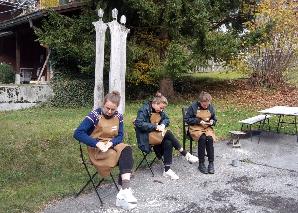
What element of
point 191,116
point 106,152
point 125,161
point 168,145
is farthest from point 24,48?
point 125,161

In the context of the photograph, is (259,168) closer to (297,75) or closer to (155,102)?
(155,102)

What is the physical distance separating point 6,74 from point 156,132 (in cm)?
1337

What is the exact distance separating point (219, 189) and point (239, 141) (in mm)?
3481

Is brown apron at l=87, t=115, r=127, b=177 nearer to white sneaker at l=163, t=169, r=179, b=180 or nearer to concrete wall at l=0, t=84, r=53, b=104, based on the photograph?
white sneaker at l=163, t=169, r=179, b=180

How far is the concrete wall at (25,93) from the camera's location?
1459 centimetres

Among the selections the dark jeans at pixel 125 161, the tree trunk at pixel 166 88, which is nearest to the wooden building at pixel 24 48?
the tree trunk at pixel 166 88

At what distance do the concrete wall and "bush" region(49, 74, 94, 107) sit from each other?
34cm

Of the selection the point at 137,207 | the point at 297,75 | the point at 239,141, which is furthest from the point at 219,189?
the point at 297,75

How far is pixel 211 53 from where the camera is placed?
46.6ft

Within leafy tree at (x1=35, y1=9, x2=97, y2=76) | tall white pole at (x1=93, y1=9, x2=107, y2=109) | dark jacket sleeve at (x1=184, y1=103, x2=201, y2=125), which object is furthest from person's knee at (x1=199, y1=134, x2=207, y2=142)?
leafy tree at (x1=35, y1=9, x2=97, y2=76)

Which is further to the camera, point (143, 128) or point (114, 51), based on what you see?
point (114, 51)

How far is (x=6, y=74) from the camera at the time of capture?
18469 mm

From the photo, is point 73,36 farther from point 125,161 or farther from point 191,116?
point 125,161

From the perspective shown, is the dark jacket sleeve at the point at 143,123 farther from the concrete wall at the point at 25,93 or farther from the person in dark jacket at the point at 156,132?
the concrete wall at the point at 25,93
